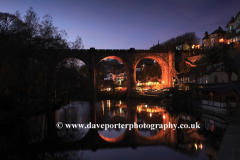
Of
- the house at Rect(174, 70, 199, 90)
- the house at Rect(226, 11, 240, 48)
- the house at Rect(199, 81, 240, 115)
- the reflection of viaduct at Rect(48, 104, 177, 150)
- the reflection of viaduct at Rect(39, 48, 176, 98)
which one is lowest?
the reflection of viaduct at Rect(48, 104, 177, 150)

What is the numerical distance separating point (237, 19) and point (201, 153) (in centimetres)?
4784

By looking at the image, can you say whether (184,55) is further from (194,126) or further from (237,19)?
(194,126)

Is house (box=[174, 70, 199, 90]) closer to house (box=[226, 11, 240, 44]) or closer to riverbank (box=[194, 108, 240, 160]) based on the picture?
house (box=[226, 11, 240, 44])

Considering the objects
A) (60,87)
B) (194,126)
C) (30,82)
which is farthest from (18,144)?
(194,126)

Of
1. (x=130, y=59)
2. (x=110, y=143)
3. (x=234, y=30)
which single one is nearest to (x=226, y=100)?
(x=110, y=143)

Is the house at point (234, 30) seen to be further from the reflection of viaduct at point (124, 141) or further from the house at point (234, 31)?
the reflection of viaduct at point (124, 141)

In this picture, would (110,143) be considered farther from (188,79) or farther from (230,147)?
(188,79)

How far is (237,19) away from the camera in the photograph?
160 ft

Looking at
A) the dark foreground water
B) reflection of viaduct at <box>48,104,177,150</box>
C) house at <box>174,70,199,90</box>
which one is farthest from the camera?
house at <box>174,70,199,90</box>

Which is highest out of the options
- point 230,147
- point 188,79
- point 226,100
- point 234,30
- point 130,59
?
point 234,30

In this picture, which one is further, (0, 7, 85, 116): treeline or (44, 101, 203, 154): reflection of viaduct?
(0, 7, 85, 116): treeline

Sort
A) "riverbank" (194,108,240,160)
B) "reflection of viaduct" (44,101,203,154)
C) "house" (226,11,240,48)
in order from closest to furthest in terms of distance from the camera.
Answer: "riverbank" (194,108,240,160), "reflection of viaduct" (44,101,203,154), "house" (226,11,240,48)

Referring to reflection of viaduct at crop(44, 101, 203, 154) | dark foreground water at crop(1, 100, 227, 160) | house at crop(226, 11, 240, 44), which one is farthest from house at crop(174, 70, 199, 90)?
reflection of viaduct at crop(44, 101, 203, 154)

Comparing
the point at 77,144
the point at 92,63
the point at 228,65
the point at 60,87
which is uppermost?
the point at 92,63
